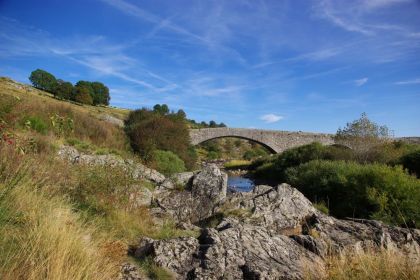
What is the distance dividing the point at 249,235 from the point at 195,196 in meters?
4.27

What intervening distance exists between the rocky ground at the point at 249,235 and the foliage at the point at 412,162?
14674mm

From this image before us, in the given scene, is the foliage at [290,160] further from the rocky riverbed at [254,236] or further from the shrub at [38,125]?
the rocky riverbed at [254,236]

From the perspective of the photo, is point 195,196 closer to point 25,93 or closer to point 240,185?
point 25,93

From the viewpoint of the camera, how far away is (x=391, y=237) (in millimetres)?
6816

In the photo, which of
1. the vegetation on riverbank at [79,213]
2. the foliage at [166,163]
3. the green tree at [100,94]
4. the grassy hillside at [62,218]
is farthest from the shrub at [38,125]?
the green tree at [100,94]

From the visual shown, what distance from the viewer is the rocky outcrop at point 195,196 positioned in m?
8.92

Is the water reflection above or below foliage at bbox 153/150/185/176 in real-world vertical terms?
below

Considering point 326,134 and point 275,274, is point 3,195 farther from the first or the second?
point 326,134

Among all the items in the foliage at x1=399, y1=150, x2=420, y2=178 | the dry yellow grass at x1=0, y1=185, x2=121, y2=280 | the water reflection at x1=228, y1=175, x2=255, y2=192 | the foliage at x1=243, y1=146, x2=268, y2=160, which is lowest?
the dry yellow grass at x1=0, y1=185, x2=121, y2=280

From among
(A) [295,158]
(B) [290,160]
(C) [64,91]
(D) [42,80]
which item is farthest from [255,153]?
(D) [42,80]

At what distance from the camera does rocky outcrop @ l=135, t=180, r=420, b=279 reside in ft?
14.4

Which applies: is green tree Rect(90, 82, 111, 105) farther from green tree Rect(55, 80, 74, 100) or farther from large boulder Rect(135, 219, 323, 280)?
large boulder Rect(135, 219, 323, 280)

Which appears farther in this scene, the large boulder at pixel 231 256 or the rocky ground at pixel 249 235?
the rocky ground at pixel 249 235

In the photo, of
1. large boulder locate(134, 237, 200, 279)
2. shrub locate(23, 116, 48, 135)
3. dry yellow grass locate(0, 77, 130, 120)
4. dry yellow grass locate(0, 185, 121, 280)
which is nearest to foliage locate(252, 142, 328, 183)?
dry yellow grass locate(0, 77, 130, 120)
